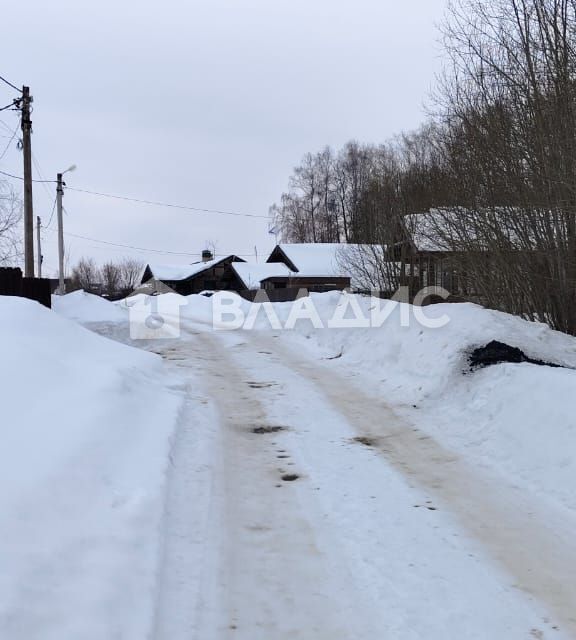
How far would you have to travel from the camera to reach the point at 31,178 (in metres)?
19.4

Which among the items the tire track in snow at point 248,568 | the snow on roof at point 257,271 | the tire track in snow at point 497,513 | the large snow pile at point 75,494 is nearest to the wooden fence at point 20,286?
the large snow pile at point 75,494

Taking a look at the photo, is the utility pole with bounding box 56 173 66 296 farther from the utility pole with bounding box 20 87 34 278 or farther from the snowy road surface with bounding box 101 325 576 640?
the snowy road surface with bounding box 101 325 576 640

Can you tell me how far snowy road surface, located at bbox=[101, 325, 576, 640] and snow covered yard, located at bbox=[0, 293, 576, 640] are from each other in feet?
0.05

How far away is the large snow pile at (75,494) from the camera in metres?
2.77

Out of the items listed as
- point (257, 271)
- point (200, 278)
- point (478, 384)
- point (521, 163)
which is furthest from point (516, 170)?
point (200, 278)

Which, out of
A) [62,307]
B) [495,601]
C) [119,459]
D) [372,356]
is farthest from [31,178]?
[495,601]

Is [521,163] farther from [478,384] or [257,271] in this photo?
[257,271]

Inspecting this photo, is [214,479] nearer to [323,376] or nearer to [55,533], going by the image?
[55,533]

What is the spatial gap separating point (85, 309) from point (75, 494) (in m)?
17.0

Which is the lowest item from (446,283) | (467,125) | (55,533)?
(55,533)

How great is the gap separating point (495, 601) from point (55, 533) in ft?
8.40

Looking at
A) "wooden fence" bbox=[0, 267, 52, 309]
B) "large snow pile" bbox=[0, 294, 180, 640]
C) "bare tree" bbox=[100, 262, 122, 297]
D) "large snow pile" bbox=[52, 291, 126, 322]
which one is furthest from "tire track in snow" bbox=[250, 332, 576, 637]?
"bare tree" bbox=[100, 262, 122, 297]

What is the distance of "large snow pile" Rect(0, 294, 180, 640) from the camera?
9.09 feet

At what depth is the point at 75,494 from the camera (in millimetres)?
3910
